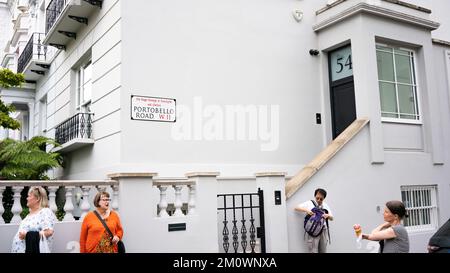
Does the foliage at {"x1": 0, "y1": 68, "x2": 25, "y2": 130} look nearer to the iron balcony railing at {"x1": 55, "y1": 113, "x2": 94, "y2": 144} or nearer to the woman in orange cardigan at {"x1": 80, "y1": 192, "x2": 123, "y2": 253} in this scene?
the iron balcony railing at {"x1": 55, "y1": 113, "x2": 94, "y2": 144}

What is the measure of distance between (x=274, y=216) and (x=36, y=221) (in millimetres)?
4456

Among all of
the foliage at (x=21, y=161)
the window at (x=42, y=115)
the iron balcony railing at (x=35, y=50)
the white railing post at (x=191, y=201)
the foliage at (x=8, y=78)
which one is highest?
the iron balcony railing at (x=35, y=50)

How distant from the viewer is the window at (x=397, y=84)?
1174 centimetres

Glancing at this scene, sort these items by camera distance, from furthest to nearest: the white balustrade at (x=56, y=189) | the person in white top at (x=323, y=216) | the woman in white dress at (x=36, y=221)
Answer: the person in white top at (x=323, y=216) → the white balustrade at (x=56, y=189) → the woman in white dress at (x=36, y=221)

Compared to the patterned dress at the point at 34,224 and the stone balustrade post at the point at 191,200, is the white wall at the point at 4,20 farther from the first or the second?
the patterned dress at the point at 34,224

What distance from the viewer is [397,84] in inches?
474

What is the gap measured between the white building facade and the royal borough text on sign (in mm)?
25

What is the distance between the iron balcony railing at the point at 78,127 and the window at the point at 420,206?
27.7 feet

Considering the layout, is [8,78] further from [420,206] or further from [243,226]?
[420,206]

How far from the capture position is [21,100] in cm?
1795

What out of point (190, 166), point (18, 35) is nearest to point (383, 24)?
point (190, 166)

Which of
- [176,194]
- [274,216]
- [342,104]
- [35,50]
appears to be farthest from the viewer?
[35,50]

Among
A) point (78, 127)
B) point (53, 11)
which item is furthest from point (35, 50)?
point (78, 127)

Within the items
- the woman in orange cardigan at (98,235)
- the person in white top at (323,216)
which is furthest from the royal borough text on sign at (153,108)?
the person in white top at (323,216)
